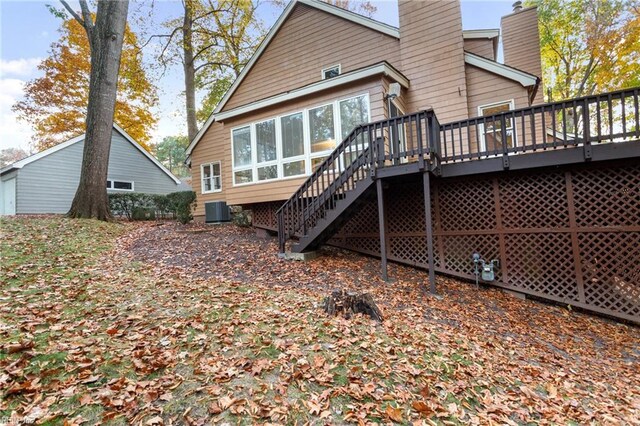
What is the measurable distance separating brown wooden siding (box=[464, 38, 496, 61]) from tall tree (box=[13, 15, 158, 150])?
62.8 ft

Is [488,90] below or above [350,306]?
above

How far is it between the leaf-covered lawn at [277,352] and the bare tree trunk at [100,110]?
3918mm

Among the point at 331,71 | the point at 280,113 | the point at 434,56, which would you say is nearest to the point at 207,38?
the point at 331,71

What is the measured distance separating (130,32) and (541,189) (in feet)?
77.9

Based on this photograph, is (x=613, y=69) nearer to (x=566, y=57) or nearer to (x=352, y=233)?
(x=566, y=57)

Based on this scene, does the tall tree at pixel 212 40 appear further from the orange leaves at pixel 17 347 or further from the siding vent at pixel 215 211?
the orange leaves at pixel 17 347

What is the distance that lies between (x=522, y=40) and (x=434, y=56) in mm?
5511

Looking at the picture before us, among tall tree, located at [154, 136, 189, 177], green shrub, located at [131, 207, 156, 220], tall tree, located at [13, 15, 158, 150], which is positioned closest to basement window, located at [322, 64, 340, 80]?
green shrub, located at [131, 207, 156, 220]

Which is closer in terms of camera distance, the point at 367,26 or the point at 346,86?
the point at 346,86

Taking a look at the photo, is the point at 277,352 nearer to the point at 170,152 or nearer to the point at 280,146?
the point at 280,146

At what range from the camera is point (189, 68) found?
1825 centimetres

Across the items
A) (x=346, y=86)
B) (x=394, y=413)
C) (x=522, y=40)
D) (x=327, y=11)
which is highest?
(x=327, y=11)

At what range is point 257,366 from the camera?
2949 mm

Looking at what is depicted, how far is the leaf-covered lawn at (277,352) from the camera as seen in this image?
8.12ft
